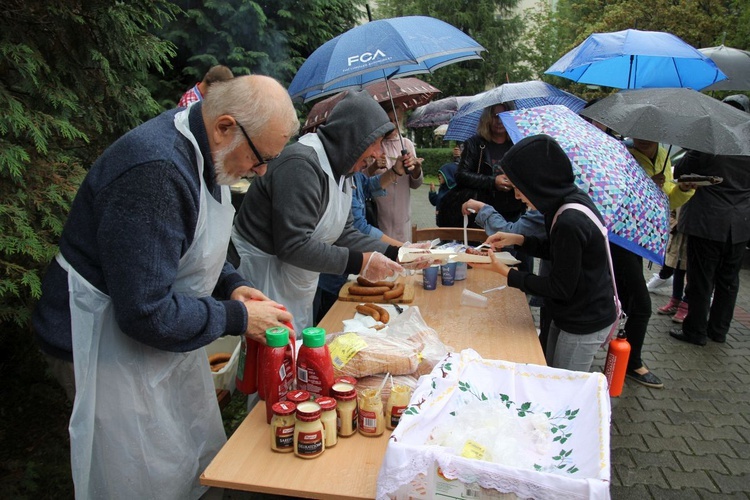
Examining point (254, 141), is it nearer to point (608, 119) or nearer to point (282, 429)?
point (282, 429)

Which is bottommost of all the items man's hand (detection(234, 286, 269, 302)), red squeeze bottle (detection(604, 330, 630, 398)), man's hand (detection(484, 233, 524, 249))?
red squeeze bottle (detection(604, 330, 630, 398))

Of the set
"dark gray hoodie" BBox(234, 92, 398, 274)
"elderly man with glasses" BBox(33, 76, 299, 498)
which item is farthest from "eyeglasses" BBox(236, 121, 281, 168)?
"dark gray hoodie" BBox(234, 92, 398, 274)

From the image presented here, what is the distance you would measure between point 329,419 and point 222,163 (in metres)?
0.88

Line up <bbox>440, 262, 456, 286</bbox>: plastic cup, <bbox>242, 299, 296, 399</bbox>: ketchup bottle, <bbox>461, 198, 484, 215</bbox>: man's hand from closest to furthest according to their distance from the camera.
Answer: <bbox>242, 299, 296, 399</bbox>: ketchup bottle
<bbox>440, 262, 456, 286</bbox>: plastic cup
<bbox>461, 198, 484, 215</bbox>: man's hand

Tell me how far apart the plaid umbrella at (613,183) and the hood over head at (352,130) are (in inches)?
35.2

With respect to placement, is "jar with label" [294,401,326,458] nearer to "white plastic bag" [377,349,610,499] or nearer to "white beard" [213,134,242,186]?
"white plastic bag" [377,349,610,499]

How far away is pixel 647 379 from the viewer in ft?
13.3

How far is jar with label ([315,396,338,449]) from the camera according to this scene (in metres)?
1.57

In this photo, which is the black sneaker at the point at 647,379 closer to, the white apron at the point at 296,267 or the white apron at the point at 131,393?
the white apron at the point at 296,267

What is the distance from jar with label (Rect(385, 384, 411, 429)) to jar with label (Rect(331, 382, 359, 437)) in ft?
0.39

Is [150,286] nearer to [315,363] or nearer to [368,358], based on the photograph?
[315,363]

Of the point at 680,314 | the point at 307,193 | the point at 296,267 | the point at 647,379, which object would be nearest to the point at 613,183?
the point at 307,193

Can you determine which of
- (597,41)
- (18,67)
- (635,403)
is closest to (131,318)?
(18,67)

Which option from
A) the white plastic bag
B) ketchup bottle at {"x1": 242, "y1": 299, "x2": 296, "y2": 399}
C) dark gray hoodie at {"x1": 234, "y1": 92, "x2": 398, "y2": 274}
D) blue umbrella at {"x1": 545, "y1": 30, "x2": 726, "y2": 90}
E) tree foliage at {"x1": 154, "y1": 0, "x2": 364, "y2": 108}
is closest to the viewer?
the white plastic bag
